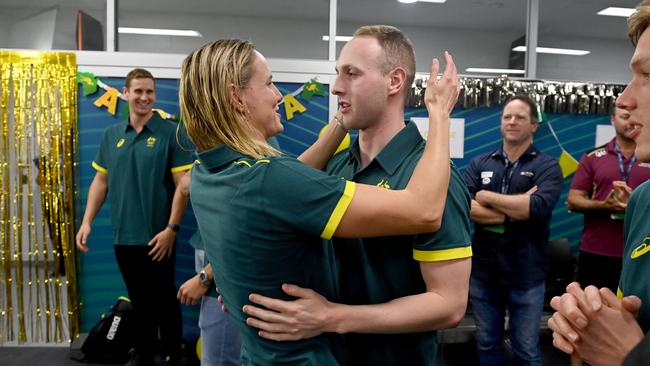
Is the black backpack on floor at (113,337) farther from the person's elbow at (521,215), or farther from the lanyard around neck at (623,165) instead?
the lanyard around neck at (623,165)

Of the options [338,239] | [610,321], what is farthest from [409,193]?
[610,321]

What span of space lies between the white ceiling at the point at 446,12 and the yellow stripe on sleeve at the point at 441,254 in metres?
3.48

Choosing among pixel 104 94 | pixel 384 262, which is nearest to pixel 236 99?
pixel 384 262

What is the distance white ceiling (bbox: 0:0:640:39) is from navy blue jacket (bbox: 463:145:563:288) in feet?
6.91

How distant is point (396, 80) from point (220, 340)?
1192 millimetres

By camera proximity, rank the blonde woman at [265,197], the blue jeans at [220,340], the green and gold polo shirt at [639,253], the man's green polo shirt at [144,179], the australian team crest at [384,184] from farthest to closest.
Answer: the man's green polo shirt at [144,179] → the blue jeans at [220,340] → the australian team crest at [384,184] → the blonde woman at [265,197] → the green and gold polo shirt at [639,253]

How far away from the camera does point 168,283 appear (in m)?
3.34

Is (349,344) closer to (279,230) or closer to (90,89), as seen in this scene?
(279,230)

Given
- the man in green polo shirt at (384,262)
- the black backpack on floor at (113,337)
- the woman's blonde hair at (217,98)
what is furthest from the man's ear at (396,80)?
the black backpack on floor at (113,337)

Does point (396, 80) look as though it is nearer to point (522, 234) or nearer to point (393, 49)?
point (393, 49)

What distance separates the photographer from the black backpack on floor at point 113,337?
3.49 m

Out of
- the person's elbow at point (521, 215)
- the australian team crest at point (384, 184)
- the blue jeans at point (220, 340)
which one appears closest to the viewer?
the australian team crest at point (384, 184)

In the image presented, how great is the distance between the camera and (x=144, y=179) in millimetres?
3299

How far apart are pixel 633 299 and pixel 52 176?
12.6ft
